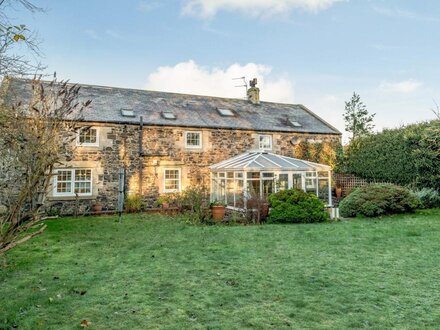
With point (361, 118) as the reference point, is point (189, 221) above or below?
below

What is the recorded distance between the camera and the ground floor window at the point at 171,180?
1741 centimetres

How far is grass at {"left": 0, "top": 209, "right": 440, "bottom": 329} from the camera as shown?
12.6 ft

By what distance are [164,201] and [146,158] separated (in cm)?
249

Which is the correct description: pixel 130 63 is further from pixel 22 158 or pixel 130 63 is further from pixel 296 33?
pixel 22 158

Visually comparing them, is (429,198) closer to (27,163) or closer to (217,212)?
(217,212)

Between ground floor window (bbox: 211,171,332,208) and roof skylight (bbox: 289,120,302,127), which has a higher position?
roof skylight (bbox: 289,120,302,127)

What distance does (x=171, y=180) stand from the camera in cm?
1755

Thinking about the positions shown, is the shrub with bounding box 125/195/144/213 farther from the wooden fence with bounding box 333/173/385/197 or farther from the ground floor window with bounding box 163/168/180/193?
the wooden fence with bounding box 333/173/385/197

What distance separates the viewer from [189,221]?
488 inches

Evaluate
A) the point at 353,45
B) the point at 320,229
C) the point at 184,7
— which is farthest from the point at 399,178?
the point at 184,7

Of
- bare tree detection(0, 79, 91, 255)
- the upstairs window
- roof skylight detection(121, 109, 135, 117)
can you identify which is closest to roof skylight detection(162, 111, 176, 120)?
the upstairs window

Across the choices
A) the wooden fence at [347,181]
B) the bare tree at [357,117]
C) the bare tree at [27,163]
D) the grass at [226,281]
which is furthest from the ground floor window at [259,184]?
the bare tree at [357,117]

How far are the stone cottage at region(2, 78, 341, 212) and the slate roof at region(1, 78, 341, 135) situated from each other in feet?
0.18

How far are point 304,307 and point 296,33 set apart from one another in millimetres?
13240
